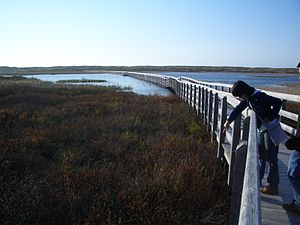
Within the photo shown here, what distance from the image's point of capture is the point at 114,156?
666cm

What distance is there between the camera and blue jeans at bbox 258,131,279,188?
12.6 feet

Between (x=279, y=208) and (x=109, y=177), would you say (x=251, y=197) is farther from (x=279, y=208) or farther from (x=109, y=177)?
(x=109, y=177)

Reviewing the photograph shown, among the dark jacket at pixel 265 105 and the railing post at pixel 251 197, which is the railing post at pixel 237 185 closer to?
the railing post at pixel 251 197

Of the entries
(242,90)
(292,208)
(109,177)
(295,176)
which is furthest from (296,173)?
(109,177)

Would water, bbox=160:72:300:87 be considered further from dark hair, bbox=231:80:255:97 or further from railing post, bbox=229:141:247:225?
railing post, bbox=229:141:247:225

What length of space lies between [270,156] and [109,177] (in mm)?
2512

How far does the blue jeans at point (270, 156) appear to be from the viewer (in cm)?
385

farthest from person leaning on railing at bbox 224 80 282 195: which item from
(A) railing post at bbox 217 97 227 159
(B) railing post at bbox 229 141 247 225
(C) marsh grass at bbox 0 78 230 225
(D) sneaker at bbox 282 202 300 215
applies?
(A) railing post at bbox 217 97 227 159

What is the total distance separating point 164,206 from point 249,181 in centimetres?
267

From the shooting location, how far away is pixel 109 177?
16.7 ft

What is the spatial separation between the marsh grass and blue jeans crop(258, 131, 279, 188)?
77cm

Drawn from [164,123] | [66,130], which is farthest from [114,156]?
[164,123]

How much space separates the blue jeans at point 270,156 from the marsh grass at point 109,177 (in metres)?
0.77

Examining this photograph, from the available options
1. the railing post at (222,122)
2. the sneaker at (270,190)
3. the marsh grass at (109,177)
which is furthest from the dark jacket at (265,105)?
the railing post at (222,122)
